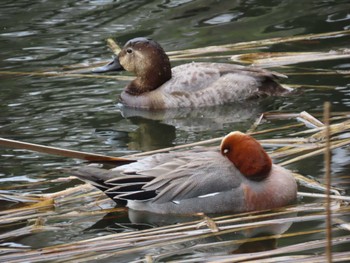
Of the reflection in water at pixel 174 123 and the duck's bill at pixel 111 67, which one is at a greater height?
the duck's bill at pixel 111 67

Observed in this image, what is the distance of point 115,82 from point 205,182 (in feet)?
14.2

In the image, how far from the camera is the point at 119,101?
32.8ft

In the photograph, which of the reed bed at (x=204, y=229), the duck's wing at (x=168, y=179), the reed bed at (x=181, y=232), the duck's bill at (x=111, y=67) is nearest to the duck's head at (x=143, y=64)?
the duck's bill at (x=111, y=67)

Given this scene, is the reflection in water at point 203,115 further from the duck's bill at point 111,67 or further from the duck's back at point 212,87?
the duck's bill at point 111,67

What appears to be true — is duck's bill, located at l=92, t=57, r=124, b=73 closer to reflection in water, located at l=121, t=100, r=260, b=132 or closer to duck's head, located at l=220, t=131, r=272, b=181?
reflection in water, located at l=121, t=100, r=260, b=132

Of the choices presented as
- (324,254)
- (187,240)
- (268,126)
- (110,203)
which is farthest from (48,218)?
(268,126)

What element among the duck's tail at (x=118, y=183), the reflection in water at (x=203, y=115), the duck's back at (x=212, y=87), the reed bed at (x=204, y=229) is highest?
the duck's tail at (x=118, y=183)

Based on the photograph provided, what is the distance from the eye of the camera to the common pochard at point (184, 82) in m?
9.77

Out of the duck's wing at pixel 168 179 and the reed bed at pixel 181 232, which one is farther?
the duck's wing at pixel 168 179

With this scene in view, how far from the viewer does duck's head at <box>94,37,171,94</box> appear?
1009 centimetres

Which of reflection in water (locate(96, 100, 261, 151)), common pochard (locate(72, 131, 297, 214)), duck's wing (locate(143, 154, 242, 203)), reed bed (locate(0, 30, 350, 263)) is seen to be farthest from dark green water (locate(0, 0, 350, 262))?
duck's wing (locate(143, 154, 242, 203))

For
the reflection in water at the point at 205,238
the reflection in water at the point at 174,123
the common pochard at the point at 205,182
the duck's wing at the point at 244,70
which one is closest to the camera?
the reflection in water at the point at 205,238

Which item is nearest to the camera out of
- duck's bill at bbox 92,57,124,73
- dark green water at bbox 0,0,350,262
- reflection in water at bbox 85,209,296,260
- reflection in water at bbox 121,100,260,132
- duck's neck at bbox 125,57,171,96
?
reflection in water at bbox 85,209,296,260

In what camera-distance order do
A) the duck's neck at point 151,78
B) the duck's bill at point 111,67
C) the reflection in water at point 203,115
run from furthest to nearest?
the duck's bill at point 111,67 < the duck's neck at point 151,78 < the reflection in water at point 203,115
